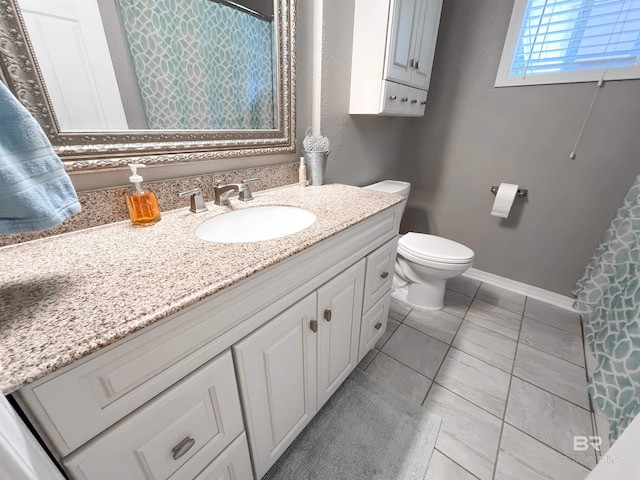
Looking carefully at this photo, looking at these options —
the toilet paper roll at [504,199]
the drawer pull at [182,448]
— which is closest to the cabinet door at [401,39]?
the toilet paper roll at [504,199]

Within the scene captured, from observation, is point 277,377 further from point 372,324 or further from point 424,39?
point 424,39

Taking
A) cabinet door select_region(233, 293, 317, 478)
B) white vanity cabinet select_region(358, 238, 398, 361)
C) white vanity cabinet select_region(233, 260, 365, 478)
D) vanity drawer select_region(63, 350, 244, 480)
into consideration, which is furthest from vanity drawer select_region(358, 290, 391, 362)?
vanity drawer select_region(63, 350, 244, 480)

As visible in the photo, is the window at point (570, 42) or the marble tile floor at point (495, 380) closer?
the marble tile floor at point (495, 380)

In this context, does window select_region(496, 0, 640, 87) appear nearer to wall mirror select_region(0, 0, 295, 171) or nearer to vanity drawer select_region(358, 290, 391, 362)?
wall mirror select_region(0, 0, 295, 171)

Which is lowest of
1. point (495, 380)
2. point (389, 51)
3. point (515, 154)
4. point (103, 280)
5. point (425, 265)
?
point (495, 380)

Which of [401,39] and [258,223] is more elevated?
[401,39]

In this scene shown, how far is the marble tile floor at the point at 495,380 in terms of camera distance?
929 millimetres

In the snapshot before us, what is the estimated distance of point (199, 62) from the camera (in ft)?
2.72

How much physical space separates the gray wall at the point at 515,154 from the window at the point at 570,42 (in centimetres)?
5

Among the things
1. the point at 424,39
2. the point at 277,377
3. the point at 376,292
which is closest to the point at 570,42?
the point at 424,39

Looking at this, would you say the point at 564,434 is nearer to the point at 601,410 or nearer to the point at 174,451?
the point at 601,410

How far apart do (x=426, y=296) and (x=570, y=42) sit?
1627mm

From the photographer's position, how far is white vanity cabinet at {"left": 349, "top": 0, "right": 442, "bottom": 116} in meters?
1.16

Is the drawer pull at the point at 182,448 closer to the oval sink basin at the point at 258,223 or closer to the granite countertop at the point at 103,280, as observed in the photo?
the granite countertop at the point at 103,280
